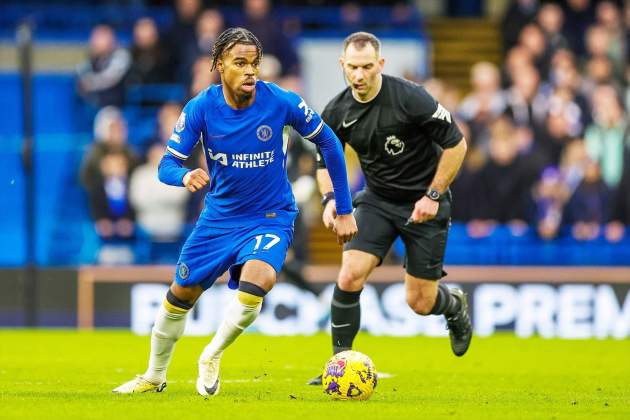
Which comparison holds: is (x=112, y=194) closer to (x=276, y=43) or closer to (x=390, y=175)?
(x=276, y=43)

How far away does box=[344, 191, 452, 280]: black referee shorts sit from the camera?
10.3 m

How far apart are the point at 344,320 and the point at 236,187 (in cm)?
163

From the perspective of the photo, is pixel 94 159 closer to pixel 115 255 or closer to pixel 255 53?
pixel 115 255

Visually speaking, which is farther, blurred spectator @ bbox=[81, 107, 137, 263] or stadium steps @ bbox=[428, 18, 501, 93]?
stadium steps @ bbox=[428, 18, 501, 93]

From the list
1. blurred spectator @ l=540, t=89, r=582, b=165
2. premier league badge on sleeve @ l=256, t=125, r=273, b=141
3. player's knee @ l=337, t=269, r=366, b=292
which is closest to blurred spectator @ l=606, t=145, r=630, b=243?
blurred spectator @ l=540, t=89, r=582, b=165

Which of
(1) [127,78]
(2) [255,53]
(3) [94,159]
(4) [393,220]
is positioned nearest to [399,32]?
(1) [127,78]

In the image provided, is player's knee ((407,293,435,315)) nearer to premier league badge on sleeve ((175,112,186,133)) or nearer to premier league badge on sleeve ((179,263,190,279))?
premier league badge on sleeve ((179,263,190,279))

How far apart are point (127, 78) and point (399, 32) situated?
4.88m

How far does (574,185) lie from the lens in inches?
683

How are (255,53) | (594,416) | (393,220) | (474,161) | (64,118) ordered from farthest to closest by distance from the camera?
1. (64,118)
2. (474,161)
3. (393,220)
4. (255,53)
5. (594,416)

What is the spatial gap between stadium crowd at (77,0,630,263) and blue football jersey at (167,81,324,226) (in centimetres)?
608

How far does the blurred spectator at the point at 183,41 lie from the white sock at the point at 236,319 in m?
10.8

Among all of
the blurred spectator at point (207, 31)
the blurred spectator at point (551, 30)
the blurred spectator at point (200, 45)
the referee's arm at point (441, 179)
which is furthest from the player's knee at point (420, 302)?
the blurred spectator at point (551, 30)

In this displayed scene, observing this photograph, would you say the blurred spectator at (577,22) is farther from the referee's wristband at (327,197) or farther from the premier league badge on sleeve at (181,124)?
the premier league badge on sleeve at (181,124)
